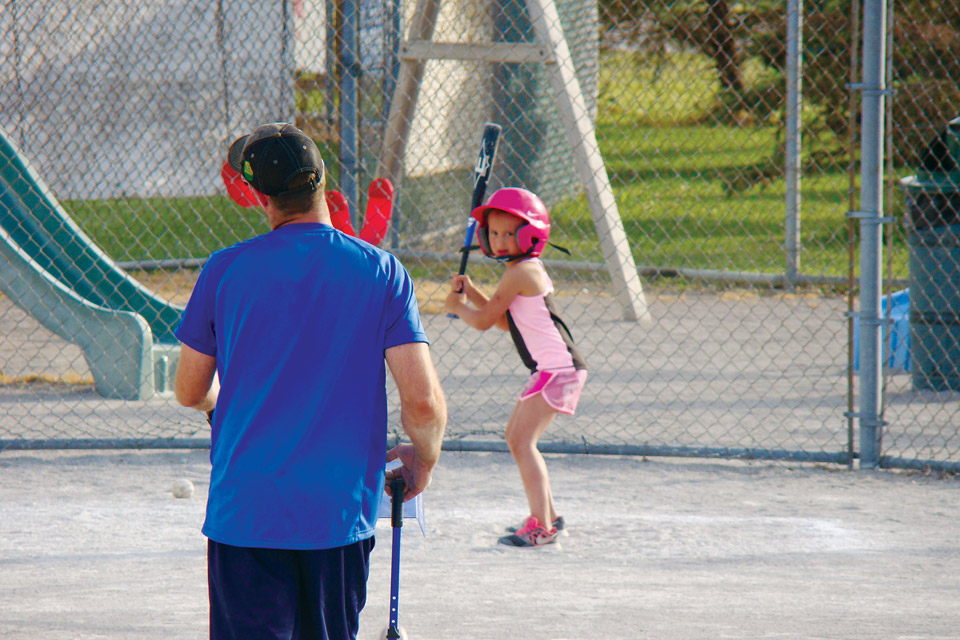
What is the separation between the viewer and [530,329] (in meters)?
4.30

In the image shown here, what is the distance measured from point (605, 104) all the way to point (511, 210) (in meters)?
16.4

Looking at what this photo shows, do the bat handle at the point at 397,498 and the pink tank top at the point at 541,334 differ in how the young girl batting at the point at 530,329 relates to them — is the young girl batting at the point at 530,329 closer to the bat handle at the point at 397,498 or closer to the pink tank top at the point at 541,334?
the pink tank top at the point at 541,334

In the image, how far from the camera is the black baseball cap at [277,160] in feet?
7.30

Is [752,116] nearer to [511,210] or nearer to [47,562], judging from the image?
[511,210]

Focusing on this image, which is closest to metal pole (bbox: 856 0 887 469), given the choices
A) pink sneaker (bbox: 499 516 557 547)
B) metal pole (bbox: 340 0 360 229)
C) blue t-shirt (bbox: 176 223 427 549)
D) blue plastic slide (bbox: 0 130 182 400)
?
pink sneaker (bbox: 499 516 557 547)

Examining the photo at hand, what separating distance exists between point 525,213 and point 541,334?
1.61ft

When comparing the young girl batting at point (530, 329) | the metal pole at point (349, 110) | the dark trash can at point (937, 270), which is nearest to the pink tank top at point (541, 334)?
the young girl batting at point (530, 329)

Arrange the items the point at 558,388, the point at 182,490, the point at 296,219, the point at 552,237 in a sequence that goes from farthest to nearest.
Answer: the point at 552,237, the point at 182,490, the point at 558,388, the point at 296,219

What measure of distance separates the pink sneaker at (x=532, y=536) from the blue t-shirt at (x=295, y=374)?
2031 mm

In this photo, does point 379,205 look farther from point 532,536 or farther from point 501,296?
point 532,536

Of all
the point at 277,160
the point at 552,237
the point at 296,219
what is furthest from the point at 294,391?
the point at 552,237

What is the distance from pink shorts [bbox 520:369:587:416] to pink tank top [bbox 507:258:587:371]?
0.03 metres

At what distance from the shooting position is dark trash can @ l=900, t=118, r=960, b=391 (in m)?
6.64

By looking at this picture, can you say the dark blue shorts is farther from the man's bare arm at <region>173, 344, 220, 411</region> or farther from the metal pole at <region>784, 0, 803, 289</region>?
the metal pole at <region>784, 0, 803, 289</region>
